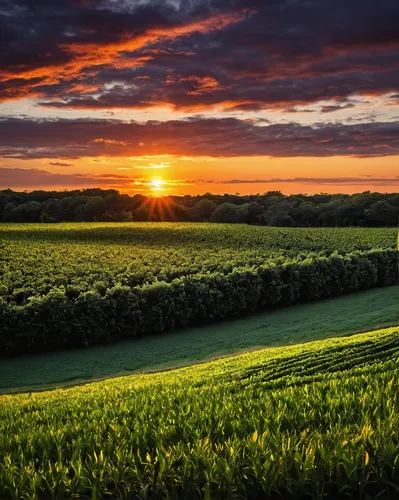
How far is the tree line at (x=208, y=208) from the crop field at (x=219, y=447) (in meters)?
76.1

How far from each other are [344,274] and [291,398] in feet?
91.9

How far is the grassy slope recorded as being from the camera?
1922 centimetres

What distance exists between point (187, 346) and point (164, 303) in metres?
3.33

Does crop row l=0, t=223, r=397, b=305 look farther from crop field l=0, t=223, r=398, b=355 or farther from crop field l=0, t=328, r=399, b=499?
crop field l=0, t=328, r=399, b=499

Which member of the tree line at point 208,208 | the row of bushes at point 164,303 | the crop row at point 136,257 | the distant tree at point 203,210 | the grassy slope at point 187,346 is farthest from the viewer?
the distant tree at point 203,210

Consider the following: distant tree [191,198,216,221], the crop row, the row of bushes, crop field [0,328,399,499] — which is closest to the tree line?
distant tree [191,198,216,221]

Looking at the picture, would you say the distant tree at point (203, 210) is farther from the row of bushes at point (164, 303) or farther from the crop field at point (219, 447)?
the crop field at point (219, 447)

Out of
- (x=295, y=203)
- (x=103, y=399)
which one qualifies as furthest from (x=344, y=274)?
(x=295, y=203)

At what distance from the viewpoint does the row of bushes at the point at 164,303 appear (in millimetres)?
21797

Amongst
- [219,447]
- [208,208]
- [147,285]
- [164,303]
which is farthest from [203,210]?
[219,447]

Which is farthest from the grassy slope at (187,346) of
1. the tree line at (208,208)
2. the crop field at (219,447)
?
the tree line at (208,208)

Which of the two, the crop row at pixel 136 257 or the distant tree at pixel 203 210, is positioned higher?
the distant tree at pixel 203 210

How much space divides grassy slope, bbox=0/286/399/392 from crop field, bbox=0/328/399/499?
9.99 m

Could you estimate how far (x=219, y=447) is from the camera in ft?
16.7
